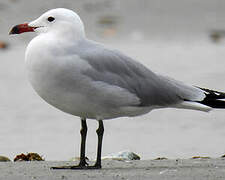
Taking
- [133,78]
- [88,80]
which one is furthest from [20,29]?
[133,78]

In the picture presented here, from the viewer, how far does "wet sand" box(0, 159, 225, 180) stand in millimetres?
5246

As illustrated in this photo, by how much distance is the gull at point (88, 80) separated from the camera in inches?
216

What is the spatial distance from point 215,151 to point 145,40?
572 cm

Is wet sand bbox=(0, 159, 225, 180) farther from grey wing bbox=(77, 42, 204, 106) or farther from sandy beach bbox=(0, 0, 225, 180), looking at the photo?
grey wing bbox=(77, 42, 204, 106)

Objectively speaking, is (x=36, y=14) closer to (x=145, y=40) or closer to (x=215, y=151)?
(x=145, y=40)

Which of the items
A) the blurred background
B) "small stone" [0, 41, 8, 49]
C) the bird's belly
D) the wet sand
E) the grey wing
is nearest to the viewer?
the wet sand

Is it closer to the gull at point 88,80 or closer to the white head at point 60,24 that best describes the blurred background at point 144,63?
the gull at point 88,80

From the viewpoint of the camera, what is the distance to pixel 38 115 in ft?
32.3

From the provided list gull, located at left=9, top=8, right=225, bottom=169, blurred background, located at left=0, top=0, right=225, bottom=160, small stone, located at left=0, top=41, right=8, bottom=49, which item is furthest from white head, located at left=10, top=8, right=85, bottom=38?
small stone, located at left=0, top=41, right=8, bottom=49

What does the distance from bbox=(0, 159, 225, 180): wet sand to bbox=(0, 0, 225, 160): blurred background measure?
1971 mm

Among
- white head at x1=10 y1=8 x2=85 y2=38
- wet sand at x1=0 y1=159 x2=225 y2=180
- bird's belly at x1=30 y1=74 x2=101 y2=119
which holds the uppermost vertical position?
white head at x1=10 y1=8 x2=85 y2=38

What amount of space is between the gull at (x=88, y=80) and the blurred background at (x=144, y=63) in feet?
7.14

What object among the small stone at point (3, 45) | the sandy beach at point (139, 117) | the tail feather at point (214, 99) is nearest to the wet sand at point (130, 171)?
the sandy beach at point (139, 117)

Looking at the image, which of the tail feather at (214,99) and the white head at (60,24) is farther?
the tail feather at (214,99)
